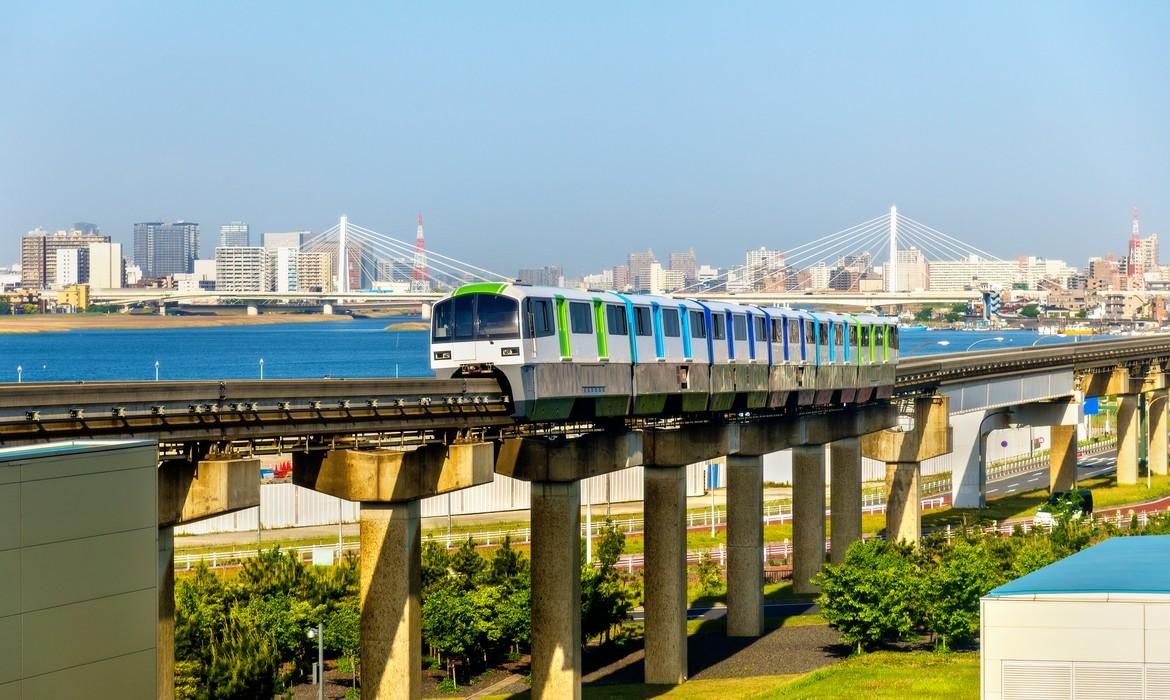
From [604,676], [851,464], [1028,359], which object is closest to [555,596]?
[604,676]

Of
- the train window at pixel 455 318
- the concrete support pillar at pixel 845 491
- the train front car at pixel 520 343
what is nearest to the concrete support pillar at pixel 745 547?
the concrete support pillar at pixel 845 491

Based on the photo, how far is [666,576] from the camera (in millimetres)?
51125

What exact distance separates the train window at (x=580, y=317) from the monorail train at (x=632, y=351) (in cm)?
3

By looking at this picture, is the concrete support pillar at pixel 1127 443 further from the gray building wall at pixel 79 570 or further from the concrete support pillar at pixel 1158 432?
the gray building wall at pixel 79 570

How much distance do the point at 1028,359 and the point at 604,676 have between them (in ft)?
196

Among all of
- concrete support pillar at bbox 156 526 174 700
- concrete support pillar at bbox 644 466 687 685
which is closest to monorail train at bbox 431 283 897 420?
concrete support pillar at bbox 644 466 687 685

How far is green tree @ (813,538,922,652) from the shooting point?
5256 cm

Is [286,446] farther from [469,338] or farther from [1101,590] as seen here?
[1101,590]

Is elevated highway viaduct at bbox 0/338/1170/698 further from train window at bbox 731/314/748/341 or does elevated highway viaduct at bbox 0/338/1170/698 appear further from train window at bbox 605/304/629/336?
train window at bbox 731/314/748/341

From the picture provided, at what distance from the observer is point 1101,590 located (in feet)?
95.6

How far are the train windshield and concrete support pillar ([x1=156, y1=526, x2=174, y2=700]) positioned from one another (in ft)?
34.9

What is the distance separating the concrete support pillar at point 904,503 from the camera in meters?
80.0

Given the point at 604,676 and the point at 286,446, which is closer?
the point at 286,446

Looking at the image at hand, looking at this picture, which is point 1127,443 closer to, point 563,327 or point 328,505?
point 328,505
